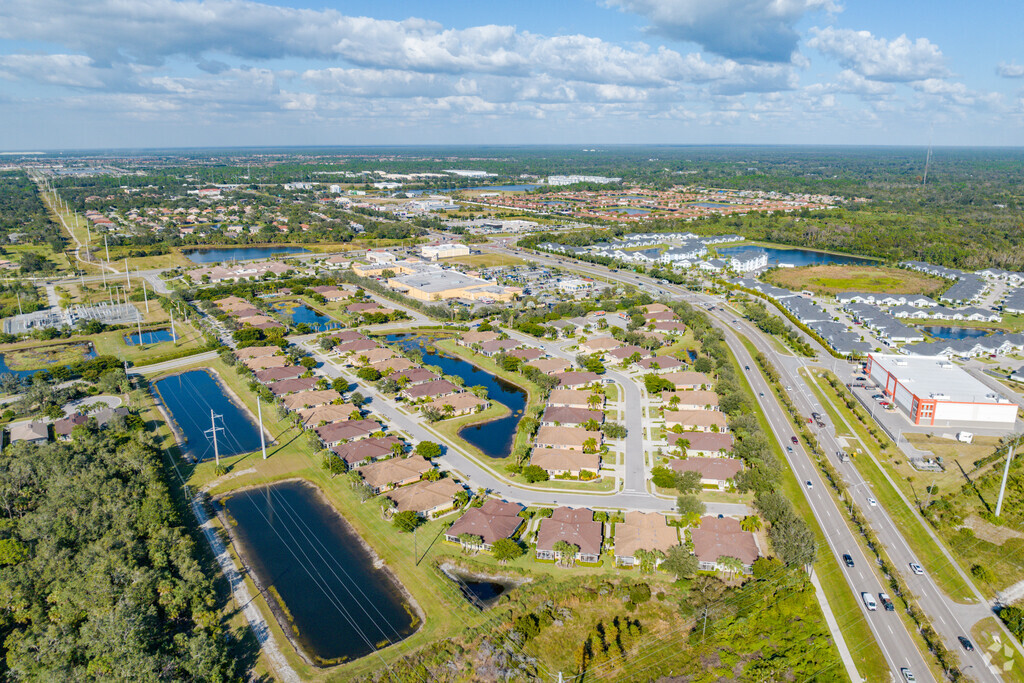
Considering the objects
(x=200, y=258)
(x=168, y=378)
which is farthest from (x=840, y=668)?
(x=200, y=258)

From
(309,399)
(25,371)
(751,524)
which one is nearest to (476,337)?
(309,399)

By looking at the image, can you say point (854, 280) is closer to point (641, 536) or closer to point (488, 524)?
point (641, 536)

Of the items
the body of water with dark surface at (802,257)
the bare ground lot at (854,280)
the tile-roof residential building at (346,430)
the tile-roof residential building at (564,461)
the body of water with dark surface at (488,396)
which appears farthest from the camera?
the body of water with dark surface at (802,257)

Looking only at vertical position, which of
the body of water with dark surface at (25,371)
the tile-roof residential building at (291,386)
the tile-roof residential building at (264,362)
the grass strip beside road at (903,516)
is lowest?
the body of water with dark surface at (25,371)

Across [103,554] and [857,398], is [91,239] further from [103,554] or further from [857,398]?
[857,398]

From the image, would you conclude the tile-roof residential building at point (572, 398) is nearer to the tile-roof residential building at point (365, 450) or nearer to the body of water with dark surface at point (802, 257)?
the tile-roof residential building at point (365, 450)

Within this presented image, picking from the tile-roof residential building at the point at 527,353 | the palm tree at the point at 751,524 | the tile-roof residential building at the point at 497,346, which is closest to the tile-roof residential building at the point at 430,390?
the tile-roof residential building at the point at 527,353
